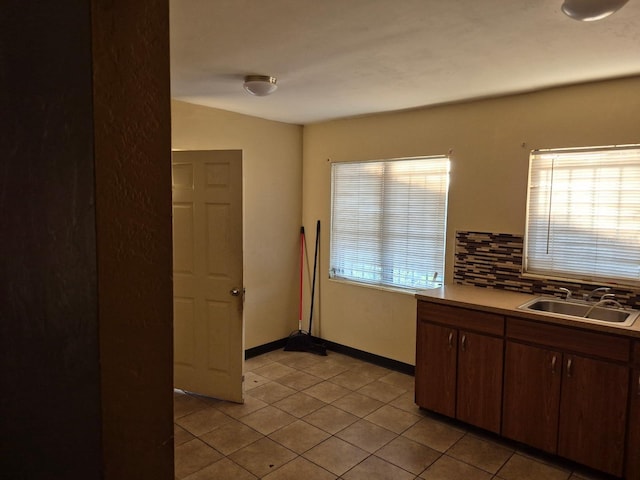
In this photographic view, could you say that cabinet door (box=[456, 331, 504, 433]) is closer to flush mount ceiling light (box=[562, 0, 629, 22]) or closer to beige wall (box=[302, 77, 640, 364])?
beige wall (box=[302, 77, 640, 364])

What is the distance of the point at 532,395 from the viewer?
2.73 meters

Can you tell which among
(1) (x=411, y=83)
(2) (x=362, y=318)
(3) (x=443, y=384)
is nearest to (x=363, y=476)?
(3) (x=443, y=384)

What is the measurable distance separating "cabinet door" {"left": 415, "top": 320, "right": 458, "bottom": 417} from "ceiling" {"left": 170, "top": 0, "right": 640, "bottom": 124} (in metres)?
1.78

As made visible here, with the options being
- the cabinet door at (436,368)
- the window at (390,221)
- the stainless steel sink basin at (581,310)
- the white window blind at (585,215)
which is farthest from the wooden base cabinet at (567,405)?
the window at (390,221)

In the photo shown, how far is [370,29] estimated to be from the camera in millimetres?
2111

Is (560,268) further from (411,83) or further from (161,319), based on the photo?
(161,319)

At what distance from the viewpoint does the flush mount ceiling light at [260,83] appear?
293 cm

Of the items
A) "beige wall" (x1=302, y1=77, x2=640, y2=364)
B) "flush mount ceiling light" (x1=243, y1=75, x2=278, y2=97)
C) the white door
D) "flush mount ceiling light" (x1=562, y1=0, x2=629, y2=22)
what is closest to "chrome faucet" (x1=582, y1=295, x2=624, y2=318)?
"beige wall" (x1=302, y1=77, x2=640, y2=364)

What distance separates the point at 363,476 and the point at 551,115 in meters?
2.77

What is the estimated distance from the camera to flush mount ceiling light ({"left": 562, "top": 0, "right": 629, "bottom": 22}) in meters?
1.68

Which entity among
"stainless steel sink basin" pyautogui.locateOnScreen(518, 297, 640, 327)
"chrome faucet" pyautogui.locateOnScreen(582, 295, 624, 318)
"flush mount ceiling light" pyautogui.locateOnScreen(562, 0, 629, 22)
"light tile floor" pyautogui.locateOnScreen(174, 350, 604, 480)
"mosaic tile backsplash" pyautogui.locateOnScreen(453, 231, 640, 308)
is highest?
"flush mount ceiling light" pyautogui.locateOnScreen(562, 0, 629, 22)

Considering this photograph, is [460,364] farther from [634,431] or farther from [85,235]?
[85,235]

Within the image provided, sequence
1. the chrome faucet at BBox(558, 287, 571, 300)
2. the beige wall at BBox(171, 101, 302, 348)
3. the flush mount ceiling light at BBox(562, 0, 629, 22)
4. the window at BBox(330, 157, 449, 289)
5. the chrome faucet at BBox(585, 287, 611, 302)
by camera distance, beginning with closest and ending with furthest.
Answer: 1. the flush mount ceiling light at BBox(562, 0, 629, 22)
2. the chrome faucet at BBox(585, 287, 611, 302)
3. the chrome faucet at BBox(558, 287, 571, 300)
4. the window at BBox(330, 157, 449, 289)
5. the beige wall at BBox(171, 101, 302, 348)

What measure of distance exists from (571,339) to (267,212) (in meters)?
2.97
